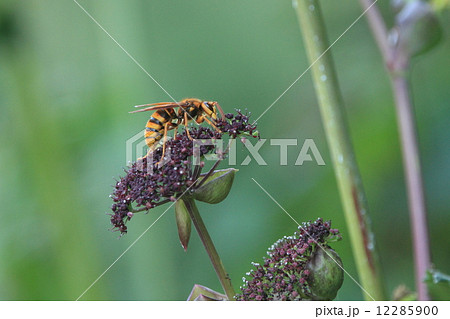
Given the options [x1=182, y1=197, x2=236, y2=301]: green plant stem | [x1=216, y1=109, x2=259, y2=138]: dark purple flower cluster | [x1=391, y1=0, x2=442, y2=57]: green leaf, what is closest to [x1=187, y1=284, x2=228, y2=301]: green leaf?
[x1=182, y1=197, x2=236, y2=301]: green plant stem

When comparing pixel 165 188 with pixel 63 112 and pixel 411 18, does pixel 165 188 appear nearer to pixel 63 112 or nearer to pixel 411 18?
pixel 411 18

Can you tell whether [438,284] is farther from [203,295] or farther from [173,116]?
[173,116]

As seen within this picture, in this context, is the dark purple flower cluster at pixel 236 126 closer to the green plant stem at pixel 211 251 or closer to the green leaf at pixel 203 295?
the green plant stem at pixel 211 251

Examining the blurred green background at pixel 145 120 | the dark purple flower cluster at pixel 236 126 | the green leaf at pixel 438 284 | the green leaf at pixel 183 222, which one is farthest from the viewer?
the blurred green background at pixel 145 120

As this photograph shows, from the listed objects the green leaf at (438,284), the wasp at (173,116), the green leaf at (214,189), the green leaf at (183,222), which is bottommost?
the green leaf at (438,284)

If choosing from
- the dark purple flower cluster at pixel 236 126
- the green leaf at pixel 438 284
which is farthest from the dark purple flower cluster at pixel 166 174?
the green leaf at pixel 438 284

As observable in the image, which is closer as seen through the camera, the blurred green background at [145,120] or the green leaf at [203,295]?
the green leaf at [203,295]
